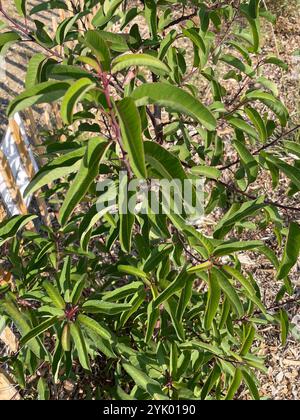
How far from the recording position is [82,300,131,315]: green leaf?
1.62m

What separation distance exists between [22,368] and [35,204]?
196 centimetres

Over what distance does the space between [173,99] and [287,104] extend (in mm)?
3521

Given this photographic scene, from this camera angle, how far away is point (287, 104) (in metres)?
4.30

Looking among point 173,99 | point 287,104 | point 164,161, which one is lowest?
point 287,104

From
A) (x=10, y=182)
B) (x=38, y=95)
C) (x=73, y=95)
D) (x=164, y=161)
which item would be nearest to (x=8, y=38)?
(x=38, y=95)

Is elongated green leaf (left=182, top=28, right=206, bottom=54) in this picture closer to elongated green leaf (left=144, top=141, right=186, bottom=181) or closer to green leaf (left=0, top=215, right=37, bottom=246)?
elongated green leaf (left=144, top=141, right=186, bottom=181)

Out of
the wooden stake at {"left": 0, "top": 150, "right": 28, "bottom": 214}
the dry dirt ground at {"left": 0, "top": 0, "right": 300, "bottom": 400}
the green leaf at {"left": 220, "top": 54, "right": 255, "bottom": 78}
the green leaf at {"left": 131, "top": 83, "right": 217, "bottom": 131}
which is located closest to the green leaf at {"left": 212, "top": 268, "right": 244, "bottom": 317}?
the green leaf at {"left": 131, "top": 83, "right": 217, "bottom": 131}

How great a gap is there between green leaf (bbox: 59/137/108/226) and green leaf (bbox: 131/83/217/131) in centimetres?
14

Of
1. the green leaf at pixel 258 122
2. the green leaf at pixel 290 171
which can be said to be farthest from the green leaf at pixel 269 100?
the green leaf at pixel 290 171

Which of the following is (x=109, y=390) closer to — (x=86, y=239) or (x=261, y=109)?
(x=86, y=239)

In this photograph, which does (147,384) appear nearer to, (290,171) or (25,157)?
(290,171)

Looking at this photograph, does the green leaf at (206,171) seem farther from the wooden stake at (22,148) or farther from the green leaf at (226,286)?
the wooden stake at (22,148)

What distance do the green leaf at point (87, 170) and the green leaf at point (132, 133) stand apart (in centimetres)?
12

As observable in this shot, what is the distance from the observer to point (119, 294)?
1682 mm
